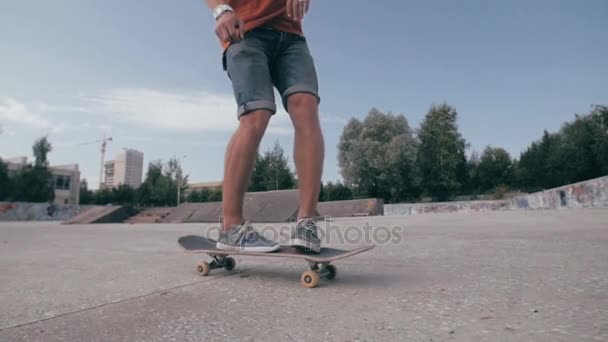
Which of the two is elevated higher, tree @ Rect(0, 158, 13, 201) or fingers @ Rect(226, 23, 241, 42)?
tree @ Rect(0, 158, 13, 201)

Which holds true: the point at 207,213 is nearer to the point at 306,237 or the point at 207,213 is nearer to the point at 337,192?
the point at 306,237

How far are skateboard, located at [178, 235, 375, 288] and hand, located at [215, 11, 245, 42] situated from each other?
104 cm

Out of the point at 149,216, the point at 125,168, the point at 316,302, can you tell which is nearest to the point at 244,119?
the point at 316,302

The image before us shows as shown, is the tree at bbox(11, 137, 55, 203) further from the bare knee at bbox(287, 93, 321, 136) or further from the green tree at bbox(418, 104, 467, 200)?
the bare knee at bbox(287, 93, 321, 136)

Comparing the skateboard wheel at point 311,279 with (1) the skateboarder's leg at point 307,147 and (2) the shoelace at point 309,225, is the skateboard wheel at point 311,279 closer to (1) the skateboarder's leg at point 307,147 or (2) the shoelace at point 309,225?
(2) the shoelace at point 309,225

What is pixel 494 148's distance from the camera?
44469mm

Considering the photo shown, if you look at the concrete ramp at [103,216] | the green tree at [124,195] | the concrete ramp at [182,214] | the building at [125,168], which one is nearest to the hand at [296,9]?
the concrete ramp at [182,214]

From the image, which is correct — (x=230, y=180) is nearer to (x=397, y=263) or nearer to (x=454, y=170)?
(x=397, y=263)

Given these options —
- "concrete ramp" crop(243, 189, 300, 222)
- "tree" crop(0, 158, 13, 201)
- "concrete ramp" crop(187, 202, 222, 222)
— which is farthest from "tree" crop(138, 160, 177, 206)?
"concrete ramp" crop(243, 189, 300, 222)

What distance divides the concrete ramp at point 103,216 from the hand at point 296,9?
12.4 metres

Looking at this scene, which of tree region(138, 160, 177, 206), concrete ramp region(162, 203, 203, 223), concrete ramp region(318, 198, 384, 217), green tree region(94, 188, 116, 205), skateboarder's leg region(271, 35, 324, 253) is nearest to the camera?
skateboarder's leg region(271, 35, 324, 253)

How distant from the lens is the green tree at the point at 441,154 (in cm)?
3566

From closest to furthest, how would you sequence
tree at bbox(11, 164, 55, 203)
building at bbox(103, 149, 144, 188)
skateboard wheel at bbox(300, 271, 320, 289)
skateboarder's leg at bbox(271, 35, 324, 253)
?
skateboard wheel at bbox(300, 271, 320, 289) → skateboarder's leg at bbox(271, 35, 324, 253) → tree at bbox(11, 164, 55, 203) → building at bbox(103, 149, 144, 188)

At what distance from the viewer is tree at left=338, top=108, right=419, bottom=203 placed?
33.4 meters
